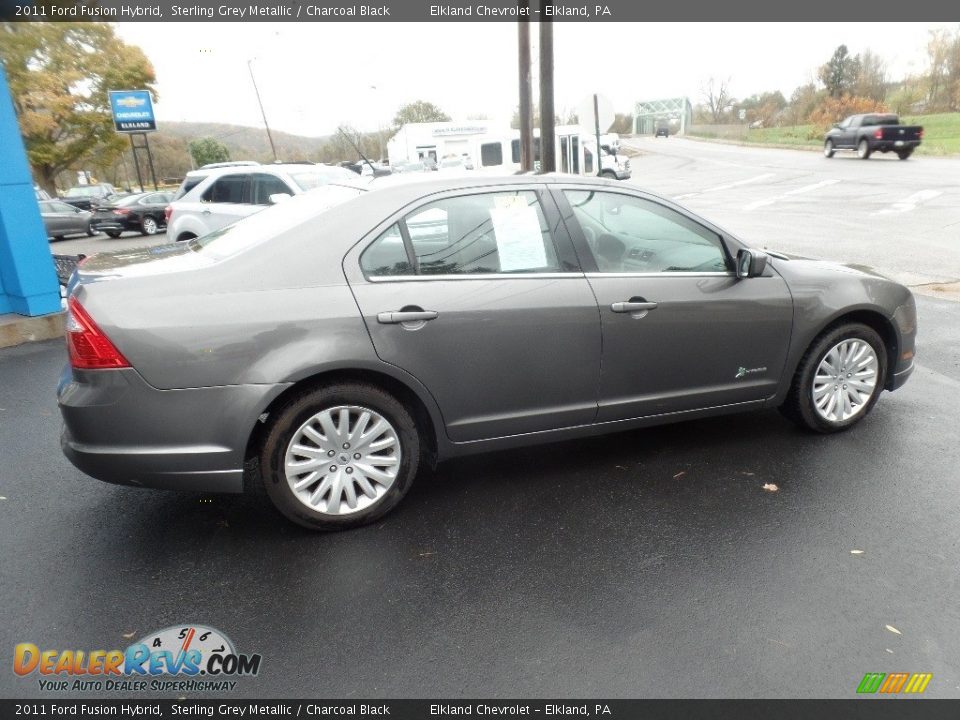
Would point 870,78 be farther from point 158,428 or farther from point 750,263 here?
point 158,428

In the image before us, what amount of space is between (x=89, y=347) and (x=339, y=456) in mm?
1176

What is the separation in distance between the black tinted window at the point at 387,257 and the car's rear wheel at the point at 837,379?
8.25ft

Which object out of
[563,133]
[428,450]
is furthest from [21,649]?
[563,133]

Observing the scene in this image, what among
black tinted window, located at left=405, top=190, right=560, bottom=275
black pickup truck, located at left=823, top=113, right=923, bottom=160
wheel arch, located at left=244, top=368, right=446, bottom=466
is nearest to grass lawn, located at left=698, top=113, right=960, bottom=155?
black pickup truck, located at left=823, top=113, right=923, bottom=160

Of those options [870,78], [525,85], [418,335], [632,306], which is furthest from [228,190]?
[870,78]

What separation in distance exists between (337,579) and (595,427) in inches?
62.4

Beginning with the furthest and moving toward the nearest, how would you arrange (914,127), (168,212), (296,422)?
(914,127) < (168,212) < (296,422)

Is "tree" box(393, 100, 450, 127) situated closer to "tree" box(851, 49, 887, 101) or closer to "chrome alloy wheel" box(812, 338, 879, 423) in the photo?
"tree" box(851, 49, 887, 101)

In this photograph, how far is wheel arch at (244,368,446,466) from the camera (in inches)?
126

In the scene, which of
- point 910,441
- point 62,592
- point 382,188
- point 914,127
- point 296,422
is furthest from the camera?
point 914,127

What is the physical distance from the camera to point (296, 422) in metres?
3.21

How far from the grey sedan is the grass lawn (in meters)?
37.9

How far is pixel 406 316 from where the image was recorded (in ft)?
10.7

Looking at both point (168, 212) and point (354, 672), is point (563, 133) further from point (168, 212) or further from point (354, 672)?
point (354, 672)
